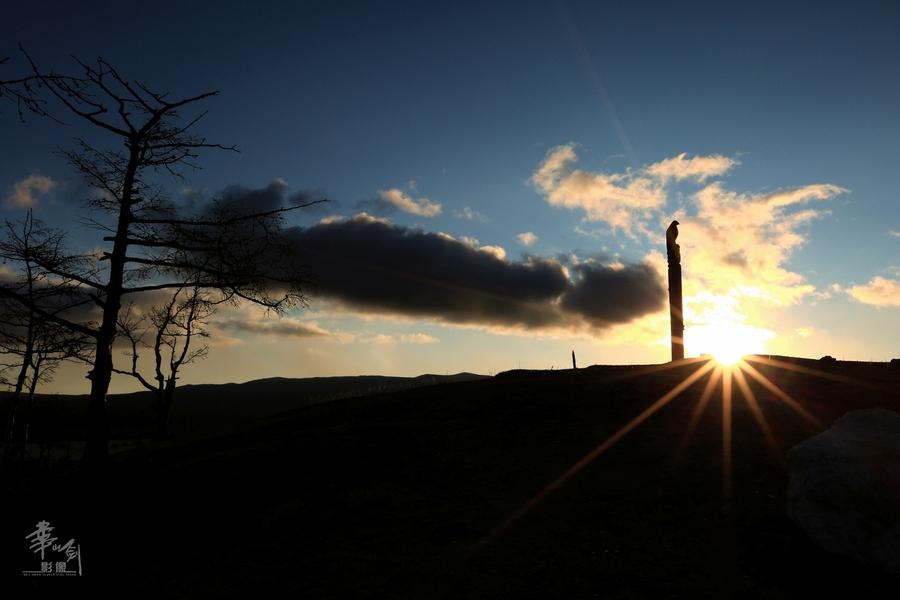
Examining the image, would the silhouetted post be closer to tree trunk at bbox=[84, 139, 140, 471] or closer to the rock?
the rock

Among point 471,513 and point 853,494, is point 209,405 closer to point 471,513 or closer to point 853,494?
point 471,513

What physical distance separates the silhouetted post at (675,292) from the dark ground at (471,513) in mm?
7192

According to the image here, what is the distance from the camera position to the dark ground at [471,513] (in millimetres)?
7512

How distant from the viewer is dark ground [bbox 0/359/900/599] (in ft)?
24.6

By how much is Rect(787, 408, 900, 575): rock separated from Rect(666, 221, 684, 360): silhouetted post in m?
16.4

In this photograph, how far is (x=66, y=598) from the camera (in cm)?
819

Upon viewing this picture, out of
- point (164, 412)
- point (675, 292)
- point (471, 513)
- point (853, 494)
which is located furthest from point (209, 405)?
point (853, 494)

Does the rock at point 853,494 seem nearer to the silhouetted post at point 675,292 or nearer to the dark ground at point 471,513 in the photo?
the dark ground at point 471,513

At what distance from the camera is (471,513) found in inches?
391

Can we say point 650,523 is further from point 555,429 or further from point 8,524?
point 8,524

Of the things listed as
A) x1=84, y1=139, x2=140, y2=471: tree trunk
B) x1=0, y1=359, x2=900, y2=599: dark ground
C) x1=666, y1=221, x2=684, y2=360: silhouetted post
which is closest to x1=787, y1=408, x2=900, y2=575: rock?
x1=0, y1=359, x2=900, y2=599: dark ground

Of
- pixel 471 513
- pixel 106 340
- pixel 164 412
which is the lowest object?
pixel 471 513

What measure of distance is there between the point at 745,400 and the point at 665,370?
13.3 feet

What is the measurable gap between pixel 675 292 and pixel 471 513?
18200 millimetres
